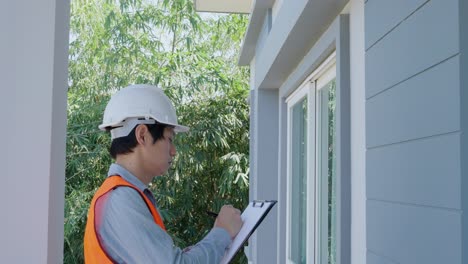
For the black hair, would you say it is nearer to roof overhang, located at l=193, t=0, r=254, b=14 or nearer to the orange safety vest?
the orange safety vest

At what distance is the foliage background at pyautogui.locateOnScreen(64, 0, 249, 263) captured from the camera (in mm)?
8680

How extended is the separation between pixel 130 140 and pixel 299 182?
2720 millimetres

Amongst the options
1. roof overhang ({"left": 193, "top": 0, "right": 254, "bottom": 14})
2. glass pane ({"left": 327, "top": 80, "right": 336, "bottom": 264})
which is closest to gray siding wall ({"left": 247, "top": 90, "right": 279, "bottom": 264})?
glass pane ({"left": 327, "top": 80, "right": 336, "bottom": 264})

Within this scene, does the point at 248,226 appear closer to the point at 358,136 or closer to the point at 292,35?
the point at 358,136

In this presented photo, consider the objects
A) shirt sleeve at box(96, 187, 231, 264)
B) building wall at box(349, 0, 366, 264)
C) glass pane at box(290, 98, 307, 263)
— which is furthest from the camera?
glass pane at box(290, 98, 307, 263)

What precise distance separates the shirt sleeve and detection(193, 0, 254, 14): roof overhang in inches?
216

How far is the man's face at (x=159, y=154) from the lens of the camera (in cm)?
199

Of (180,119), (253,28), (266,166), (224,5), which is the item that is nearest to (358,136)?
(266,166)

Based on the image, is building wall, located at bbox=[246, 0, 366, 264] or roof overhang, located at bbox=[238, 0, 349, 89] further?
building wall, located at bbox=[246, 0, 366, 264]

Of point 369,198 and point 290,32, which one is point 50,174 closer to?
point 369,198

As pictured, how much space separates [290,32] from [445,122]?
196 centimetres

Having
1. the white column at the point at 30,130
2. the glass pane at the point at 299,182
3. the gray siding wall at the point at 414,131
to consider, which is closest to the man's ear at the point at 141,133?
the white column at the point at 30,130

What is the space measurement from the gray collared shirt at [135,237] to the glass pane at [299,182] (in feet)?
8.22

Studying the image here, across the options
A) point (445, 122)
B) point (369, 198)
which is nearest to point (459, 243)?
point (445, 122)
